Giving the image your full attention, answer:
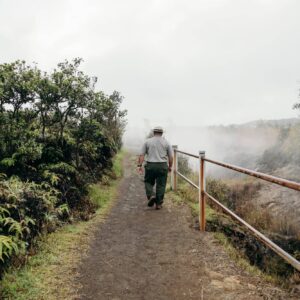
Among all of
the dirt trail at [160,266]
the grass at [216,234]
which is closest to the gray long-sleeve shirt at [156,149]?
the grass at [216,234]

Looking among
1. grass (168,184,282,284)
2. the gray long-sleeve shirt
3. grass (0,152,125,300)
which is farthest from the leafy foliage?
grass (168,184,282,284)

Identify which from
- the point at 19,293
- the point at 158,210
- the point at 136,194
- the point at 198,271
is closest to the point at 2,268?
the point at 19,293

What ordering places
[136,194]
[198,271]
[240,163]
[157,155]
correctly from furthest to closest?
[240,163], [136,194], [157,155], [198,271]

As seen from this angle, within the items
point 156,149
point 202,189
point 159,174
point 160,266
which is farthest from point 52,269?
point 156,149

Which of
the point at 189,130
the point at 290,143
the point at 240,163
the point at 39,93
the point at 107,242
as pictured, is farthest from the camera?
the point at 189,130

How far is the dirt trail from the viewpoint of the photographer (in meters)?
4.36

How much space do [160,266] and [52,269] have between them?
144 centimetres

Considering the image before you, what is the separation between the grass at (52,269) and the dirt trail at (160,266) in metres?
0.16

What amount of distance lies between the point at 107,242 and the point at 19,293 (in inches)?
86.7

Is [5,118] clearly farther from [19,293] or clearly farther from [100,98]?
[19,293]

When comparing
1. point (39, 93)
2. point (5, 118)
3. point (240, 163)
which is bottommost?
point (240, 163)

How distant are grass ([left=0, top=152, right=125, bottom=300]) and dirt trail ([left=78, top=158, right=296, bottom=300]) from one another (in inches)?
6.4

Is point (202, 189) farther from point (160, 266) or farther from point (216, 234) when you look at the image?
point (160, 266)

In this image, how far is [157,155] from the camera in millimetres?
8617
